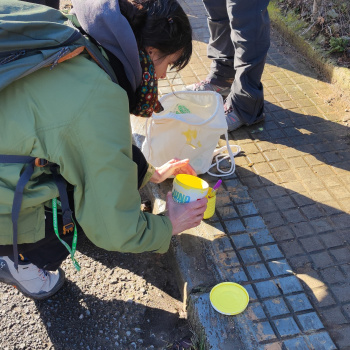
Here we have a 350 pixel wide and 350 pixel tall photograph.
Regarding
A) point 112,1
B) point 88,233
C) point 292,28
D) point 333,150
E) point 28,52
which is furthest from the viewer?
point 292,28

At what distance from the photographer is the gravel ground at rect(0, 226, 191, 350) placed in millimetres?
2352

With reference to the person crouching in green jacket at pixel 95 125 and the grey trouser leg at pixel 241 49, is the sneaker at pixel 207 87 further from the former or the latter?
the person crouching in green jacket at pixel 95 125

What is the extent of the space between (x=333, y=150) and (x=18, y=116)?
2307 millimetres

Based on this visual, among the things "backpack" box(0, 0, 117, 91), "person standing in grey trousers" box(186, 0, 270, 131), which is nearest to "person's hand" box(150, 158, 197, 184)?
"person standing in grey trousers" box(186, 0, 270, 131)

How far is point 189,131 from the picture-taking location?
2.89 meters

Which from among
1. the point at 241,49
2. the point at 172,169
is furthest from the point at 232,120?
the point at 172,169

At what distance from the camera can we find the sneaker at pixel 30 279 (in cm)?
242

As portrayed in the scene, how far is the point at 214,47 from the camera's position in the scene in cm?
362

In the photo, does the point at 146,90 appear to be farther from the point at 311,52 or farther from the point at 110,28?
the point at 311,52

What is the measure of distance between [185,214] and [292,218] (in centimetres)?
80

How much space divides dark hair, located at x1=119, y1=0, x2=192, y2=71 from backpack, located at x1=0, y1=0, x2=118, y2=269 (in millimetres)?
202

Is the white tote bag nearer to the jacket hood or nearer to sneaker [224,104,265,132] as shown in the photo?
sneaker [224,104,265,132]

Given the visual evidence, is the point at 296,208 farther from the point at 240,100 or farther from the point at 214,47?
the point at 214,47

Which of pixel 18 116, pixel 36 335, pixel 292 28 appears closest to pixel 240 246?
pixel 36 335
